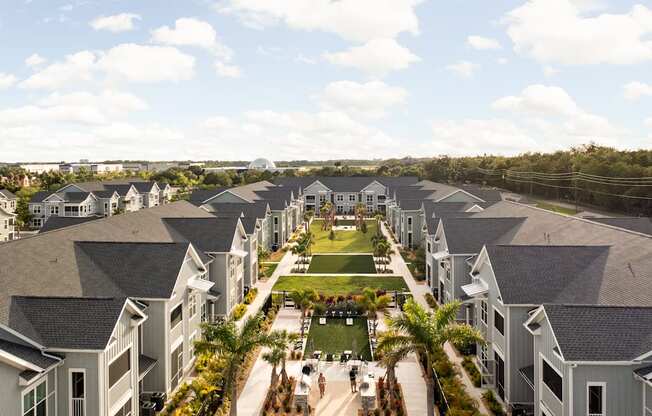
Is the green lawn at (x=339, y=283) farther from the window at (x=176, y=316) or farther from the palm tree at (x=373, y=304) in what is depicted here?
the window at (x=176, y=316)

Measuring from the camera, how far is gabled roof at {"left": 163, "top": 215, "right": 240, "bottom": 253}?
33.6 m

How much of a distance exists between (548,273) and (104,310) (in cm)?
1855

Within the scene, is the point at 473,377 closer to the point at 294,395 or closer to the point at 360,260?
the point at 294,395

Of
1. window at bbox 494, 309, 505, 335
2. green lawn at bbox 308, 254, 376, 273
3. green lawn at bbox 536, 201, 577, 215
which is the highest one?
green lawn at bbox 536, 201, 577, 215

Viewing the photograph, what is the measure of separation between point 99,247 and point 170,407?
888cm

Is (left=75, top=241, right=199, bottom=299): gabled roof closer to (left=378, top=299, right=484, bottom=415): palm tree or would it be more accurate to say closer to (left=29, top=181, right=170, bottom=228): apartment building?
(left=378, top=299, right=484, bottom=415): palm tree

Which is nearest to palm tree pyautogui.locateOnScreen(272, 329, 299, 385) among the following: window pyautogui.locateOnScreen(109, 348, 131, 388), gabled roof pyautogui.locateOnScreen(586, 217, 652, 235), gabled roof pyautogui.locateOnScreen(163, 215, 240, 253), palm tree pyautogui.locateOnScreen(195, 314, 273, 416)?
palm tree pyautogui.locateOnScreen(195, 314, 273, 416)

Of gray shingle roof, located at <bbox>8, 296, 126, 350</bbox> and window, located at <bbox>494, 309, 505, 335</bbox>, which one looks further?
window, located at <bbox>494, 309, 505, 335</bbox>

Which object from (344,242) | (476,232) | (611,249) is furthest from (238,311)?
(344,242)

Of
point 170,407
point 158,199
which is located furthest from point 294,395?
point 158,199

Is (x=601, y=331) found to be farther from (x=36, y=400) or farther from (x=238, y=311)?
(x=238, y=311)

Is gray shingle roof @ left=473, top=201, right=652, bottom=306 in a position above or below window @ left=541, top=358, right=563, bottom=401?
above

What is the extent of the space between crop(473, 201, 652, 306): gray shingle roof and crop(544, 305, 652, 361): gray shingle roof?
3.41 m

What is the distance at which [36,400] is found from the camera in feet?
51.8
